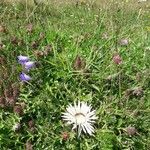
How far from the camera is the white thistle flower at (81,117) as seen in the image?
11.0 feet

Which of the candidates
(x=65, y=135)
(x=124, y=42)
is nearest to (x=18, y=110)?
(x=65, y=135)

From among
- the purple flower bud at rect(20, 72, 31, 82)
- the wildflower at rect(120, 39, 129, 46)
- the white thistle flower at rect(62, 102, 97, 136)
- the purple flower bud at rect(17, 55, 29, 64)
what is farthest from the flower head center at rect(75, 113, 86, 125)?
the wildflower at rect(120, 39, 129, 46)

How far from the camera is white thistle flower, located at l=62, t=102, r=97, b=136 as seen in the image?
3.35 meters

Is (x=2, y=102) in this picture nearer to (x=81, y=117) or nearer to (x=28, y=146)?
(x=28, y=146)

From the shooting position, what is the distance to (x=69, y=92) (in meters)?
3.56

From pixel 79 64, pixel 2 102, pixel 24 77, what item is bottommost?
pixel 2 102

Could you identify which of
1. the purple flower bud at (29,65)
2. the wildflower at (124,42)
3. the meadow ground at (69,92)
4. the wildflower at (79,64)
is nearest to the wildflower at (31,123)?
the meadow ground at (69,92)

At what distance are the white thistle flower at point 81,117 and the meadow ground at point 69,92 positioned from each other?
2.4 inches

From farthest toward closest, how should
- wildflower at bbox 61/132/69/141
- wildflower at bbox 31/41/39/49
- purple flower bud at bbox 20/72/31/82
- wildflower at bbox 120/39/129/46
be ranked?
1. wildflower at bbox 120/39/129/46
2. wildflower at bbox 31/41/39/49
3. purple flower bud at bbox 20/72/31/82
4. wildflower at bbox 61/132/69/141

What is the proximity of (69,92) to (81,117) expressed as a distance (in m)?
0.23

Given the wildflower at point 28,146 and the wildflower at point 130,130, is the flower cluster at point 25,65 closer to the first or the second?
the wildflower at point 28,146

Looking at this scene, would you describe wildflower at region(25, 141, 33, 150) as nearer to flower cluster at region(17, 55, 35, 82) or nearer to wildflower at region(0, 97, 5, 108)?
wildflower at region(0, 97, 5, 108)

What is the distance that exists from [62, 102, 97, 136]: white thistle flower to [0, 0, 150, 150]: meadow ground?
0.20 feet

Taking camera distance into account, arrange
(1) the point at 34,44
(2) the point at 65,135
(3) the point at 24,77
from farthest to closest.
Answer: (1) the point at 34,44 < (3) the point at 24,77 < (2) the point at 65,135
